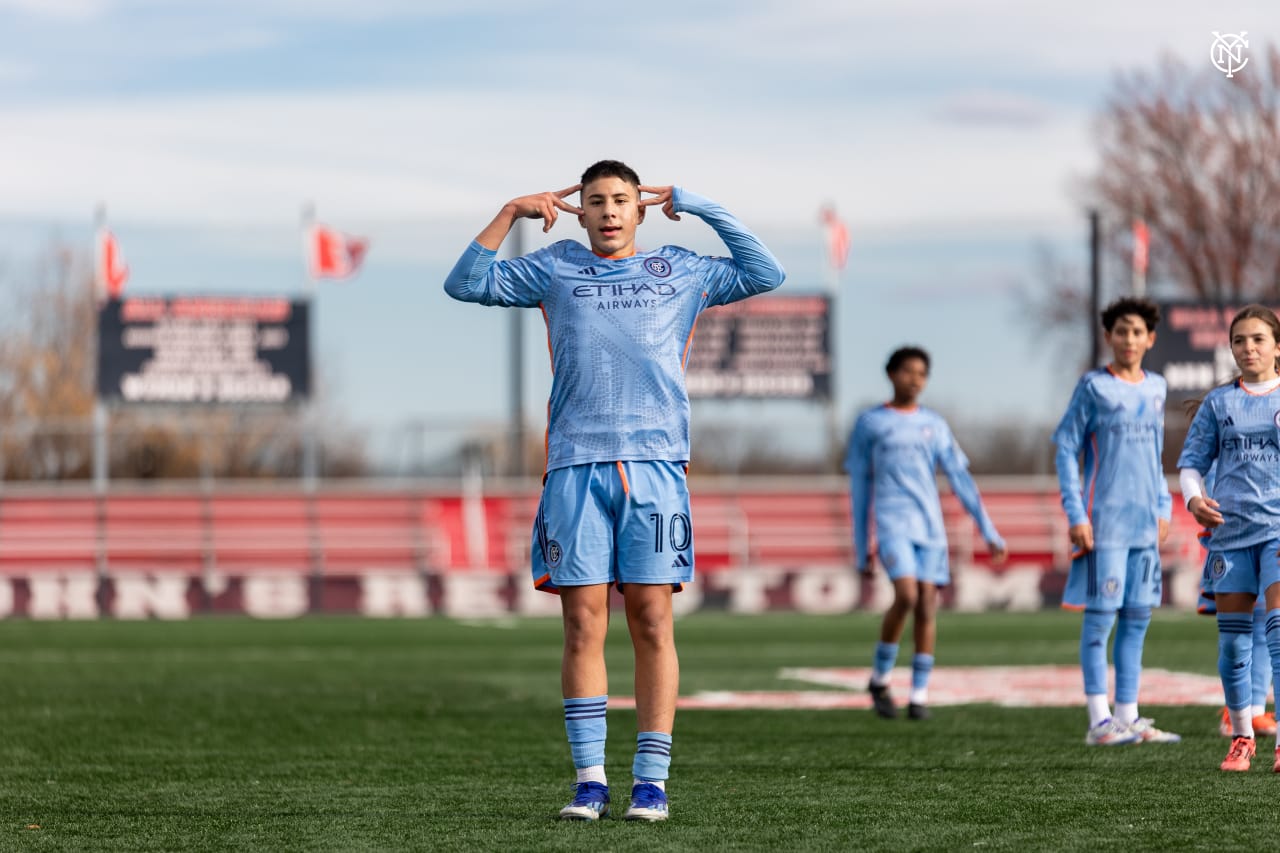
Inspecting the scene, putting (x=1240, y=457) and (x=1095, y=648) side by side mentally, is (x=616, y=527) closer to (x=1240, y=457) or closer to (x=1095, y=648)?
(x=1240, y=457)

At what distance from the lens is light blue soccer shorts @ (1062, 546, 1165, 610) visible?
910cm

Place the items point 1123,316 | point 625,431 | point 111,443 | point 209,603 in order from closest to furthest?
point 625,431, point 1123,316, point 209,603, point 111,443

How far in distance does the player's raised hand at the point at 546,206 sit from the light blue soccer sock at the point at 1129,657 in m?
3.89

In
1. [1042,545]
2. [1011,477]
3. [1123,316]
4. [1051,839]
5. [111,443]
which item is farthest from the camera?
[111,443]

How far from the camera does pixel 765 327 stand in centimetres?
3584

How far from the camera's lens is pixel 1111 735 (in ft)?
28.9

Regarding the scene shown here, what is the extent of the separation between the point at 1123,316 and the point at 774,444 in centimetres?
2417

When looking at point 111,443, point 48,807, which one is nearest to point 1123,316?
point 48,807

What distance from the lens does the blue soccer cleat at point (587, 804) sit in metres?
6.27

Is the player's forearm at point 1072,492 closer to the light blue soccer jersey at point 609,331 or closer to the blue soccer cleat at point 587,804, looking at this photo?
the light blue soccer jersey at point 609,331

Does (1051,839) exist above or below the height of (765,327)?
below

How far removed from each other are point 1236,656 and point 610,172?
3.86 meters

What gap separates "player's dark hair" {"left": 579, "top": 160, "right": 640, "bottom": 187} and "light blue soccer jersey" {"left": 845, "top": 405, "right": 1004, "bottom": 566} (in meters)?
5.18

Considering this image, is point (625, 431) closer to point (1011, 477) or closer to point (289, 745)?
point (289, 745)
